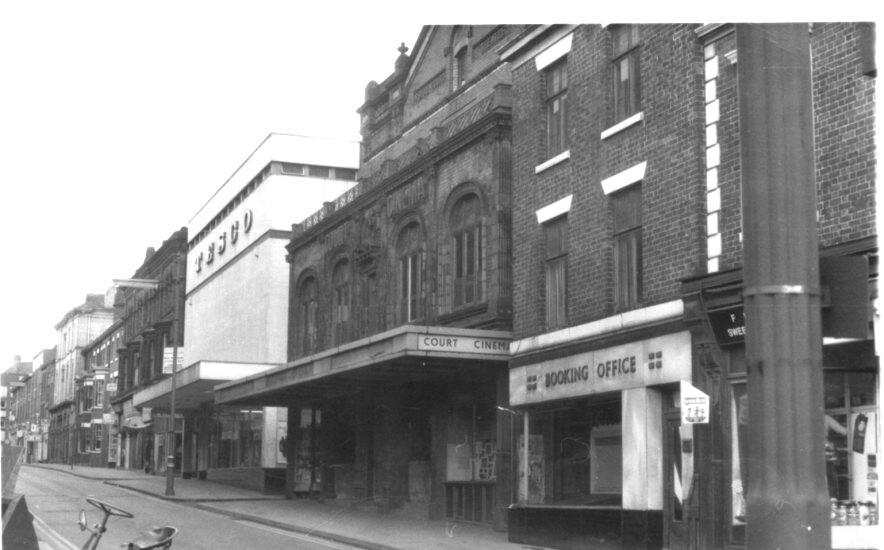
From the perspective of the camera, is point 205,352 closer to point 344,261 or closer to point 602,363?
point 344,261

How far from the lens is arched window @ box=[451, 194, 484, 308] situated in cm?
2286

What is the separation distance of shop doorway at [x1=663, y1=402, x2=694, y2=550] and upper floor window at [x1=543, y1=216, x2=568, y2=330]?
3.20 metres

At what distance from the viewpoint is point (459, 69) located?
27188 millimetres

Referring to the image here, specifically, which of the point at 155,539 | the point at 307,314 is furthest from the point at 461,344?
the point at 155,539

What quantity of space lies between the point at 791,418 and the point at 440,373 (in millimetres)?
20069

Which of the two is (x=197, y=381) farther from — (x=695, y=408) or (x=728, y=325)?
(x=695, y=408)

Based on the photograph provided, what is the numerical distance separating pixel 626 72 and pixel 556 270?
369 cm

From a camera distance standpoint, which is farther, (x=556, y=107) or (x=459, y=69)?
(x=459, y=69)

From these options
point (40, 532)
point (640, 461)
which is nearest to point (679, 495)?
Answer: point (640, 461)

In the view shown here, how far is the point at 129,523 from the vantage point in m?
20.8

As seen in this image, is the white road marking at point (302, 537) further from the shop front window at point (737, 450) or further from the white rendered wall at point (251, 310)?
the white rendered wall at point (251, 310)

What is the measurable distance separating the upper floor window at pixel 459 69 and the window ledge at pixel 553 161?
757 centimetres

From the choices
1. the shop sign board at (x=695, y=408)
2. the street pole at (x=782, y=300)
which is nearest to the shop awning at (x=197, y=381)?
the shop sign board at (x=695, y=408)

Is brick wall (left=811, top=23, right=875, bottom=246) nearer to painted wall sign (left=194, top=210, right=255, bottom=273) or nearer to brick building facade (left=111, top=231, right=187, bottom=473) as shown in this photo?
painted wall sign (left=194, top=210, right=255, bottom=273)
